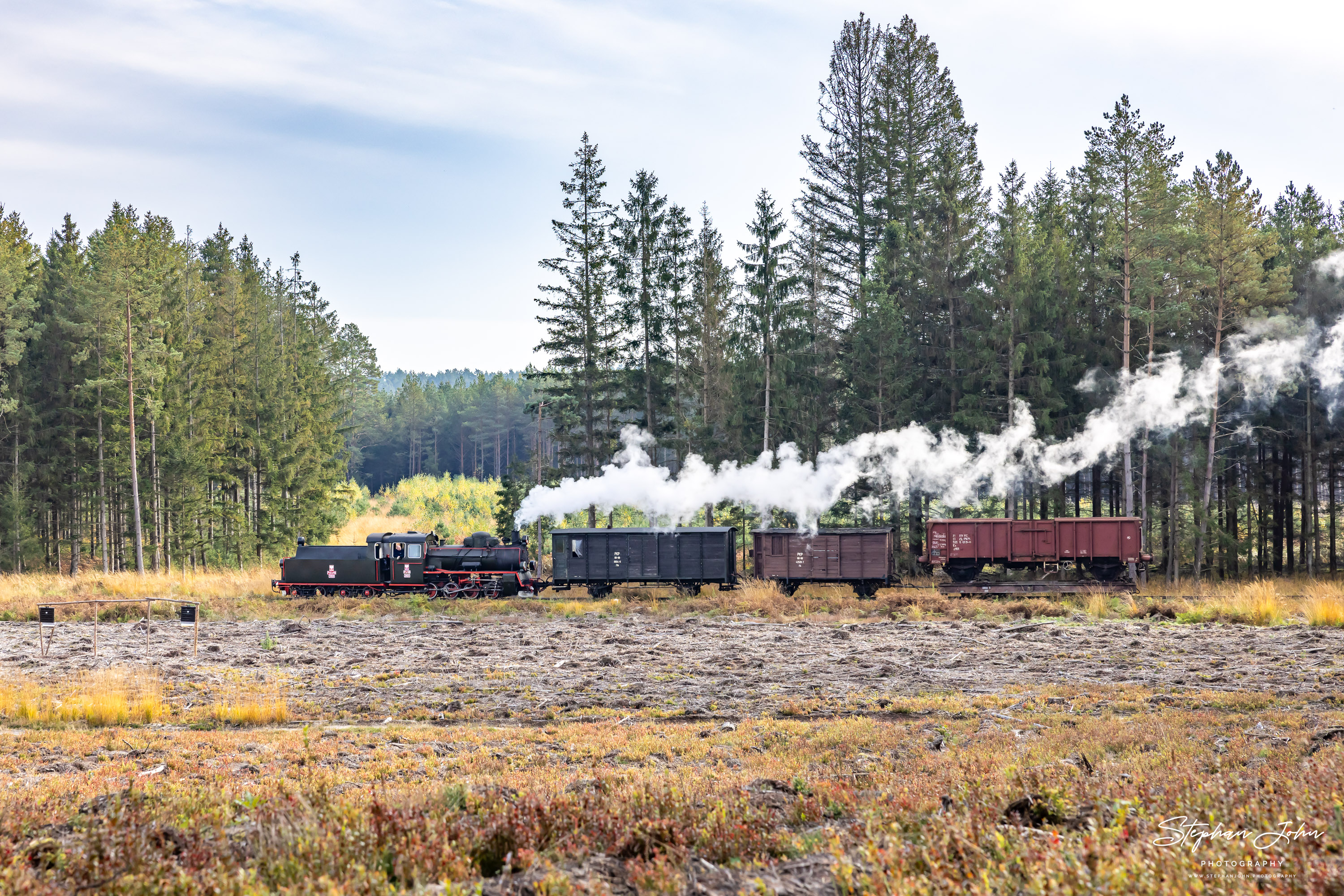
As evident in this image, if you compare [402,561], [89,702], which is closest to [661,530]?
[402,561]

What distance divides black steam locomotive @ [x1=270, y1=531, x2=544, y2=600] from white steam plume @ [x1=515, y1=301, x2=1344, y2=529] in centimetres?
274

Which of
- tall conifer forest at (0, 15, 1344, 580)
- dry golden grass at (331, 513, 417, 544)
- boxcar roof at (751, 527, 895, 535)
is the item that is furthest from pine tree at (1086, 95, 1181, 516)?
dry golden grass at (331, 513, 417, 544)

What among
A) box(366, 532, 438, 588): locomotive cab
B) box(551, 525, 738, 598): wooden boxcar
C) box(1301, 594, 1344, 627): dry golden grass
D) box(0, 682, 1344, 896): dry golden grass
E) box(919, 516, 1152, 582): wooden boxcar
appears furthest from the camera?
box(366, 532, 438, 588): locomotive cab

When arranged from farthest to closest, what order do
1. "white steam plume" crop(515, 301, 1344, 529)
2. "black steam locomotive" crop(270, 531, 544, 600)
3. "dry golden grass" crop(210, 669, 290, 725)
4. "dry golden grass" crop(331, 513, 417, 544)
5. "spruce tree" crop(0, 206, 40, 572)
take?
"dry golden grass" crop(331, 513, 417, 544) → "spruce tree" crop(0, 206, 40, 572) → "white steam plume" crop(515, 301, 1344, 529) → "black steam locomotive" crop(270, 531, 544, 600) → "dry golden grass" crop(210, 669, 290, 725)

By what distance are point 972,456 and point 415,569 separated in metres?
24.0

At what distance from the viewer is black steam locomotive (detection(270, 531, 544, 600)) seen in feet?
109

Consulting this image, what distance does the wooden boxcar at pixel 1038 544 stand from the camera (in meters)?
31.6

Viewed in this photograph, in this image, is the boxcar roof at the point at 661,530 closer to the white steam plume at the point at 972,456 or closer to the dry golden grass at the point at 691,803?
the white steam plume at the point at 972,456

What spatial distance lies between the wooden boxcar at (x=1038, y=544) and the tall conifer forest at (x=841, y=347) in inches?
127

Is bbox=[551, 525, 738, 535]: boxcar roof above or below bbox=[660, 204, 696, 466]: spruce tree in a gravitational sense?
below

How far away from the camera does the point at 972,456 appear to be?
37781 millimetres

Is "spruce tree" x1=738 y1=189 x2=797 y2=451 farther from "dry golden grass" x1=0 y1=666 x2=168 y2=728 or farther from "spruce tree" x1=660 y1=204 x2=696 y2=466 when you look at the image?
"dry golden grass" x1=0 y1=666 x2=168 y2=728

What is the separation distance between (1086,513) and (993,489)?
19.0 m

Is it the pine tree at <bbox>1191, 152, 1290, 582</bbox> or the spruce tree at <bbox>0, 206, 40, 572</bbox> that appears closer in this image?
the pine tree at <bbox>1191, 152, 1290, 582</bbox>
